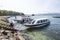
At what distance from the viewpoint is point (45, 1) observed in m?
7.43

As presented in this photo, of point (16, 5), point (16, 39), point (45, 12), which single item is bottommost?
point (16, 39)

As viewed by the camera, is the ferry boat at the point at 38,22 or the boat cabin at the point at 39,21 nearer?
the ferry boat at the point at 38,22

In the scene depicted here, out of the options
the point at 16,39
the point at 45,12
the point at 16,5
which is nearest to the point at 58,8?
the point at 45,12

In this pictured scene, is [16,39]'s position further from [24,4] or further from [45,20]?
[45,20]

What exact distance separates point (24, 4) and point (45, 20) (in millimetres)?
3093

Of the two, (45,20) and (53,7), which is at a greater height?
(53,7)

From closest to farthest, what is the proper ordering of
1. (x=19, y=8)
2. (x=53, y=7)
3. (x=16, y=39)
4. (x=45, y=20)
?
(x=16, y=39) < (x=53, y=7) < (x=19, y=8) < (x=45, y=20)

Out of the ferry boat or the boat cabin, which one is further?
the boat cabin

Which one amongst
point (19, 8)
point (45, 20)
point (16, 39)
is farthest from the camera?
point (45, 20)

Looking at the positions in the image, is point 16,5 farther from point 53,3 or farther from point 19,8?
point 53,3

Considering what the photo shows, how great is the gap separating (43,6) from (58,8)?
95 centimetres

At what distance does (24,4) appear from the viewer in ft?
24.3

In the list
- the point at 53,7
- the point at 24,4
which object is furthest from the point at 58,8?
the point at 24,4

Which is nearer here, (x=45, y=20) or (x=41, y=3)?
(x=41, y=3)
